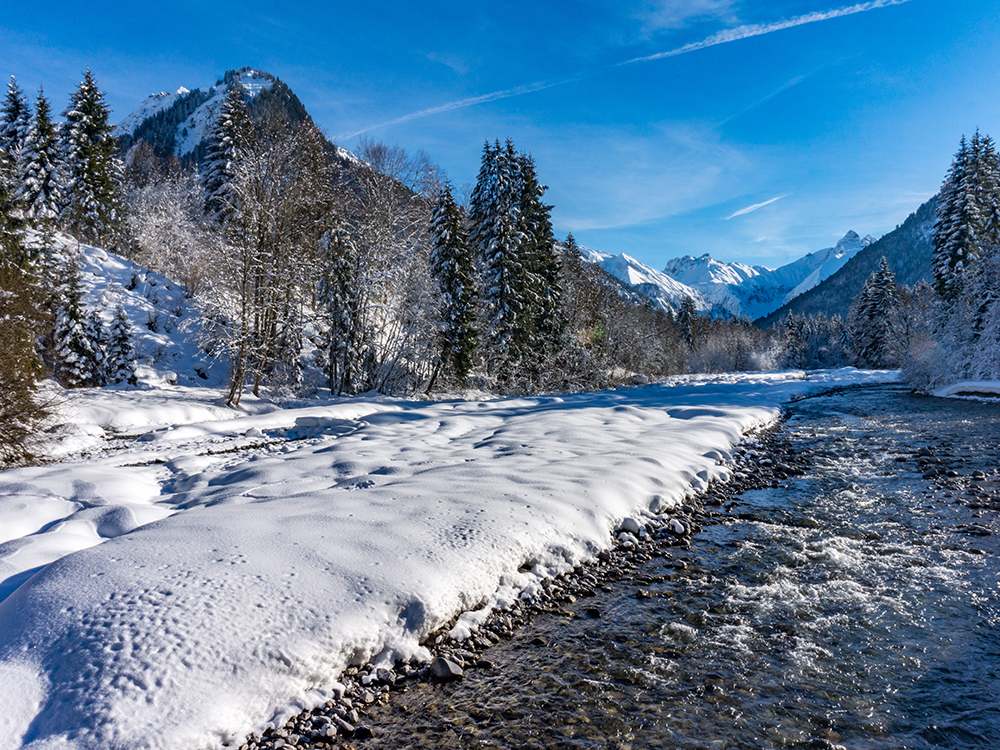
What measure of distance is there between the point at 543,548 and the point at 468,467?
2.68m

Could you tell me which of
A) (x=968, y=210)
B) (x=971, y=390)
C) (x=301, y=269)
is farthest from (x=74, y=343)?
(x=968, y=210)

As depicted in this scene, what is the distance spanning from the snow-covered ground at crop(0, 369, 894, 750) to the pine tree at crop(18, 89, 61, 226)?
31677 mm

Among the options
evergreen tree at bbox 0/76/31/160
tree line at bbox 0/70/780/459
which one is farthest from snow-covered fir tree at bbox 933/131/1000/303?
evergreen tree at bbox 0/76/31/160

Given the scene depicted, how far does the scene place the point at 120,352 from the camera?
20000 millimetres

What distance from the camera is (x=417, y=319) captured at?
22.2m

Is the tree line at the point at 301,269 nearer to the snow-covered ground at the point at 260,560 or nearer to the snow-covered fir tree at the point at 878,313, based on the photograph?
the snow-covered ground at the point at 260,560

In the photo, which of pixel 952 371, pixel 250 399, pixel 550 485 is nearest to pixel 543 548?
pixel 550 485

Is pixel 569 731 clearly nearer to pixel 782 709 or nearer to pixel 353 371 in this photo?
pixel 782 709

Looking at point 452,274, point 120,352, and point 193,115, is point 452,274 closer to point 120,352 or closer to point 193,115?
point 120,352

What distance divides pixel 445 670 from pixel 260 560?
1.91 meters

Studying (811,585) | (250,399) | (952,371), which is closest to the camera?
(811,585)

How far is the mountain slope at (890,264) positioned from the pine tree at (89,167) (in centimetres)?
17935

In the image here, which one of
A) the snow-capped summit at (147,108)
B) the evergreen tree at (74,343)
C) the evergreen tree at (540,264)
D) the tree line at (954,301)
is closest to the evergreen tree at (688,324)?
the tree line at (954,301)

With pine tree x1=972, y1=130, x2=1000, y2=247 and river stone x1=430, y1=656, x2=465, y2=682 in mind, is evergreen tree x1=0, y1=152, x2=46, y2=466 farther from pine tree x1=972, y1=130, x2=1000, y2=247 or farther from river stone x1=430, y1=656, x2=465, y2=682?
pine tree x1=972, y1=130, x2=1000, y2=247
